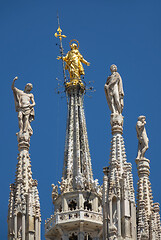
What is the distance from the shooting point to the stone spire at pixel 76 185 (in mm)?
69125

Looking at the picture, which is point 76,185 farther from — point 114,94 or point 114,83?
point 114,94

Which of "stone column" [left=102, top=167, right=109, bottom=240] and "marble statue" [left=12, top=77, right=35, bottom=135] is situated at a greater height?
"marble statue" [left=12, top=77, right=35, bottom=135]

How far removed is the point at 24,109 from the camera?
6231cm

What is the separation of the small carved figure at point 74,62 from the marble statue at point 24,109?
45.6ft

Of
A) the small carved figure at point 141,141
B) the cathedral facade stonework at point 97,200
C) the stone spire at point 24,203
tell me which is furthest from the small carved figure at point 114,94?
the stone spire at point 24,203

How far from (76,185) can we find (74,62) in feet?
24.1

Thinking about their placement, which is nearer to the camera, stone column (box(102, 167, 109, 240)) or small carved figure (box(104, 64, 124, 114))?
stone column (box(102, 167, 109, 240))

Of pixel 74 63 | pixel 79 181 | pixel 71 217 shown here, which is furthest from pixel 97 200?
pixel 74 63

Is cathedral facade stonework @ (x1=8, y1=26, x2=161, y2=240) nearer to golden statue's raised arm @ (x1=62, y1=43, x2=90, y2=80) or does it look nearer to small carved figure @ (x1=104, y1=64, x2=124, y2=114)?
small carved figure @ (x1=104, y1=64, x2=124, y2=114)

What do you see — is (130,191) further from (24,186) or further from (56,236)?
(56,236)

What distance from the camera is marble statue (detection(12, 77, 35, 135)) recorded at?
61906 millimetres

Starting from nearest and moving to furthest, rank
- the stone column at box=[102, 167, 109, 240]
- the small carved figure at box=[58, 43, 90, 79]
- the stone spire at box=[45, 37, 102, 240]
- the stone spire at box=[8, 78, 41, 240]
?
the stone column at box=[102, 167, 109, 240]
the stone spire at box=[8, 78, 41, 240]
the stone spire at box=[45, 37, 102, 240]
the small carved figure at box=[58, 43, 90, 79]

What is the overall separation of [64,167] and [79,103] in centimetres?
474

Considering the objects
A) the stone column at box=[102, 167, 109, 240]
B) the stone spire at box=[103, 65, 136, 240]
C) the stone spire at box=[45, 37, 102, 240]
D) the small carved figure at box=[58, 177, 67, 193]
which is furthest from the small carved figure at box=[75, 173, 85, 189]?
the stone column at box=[102, 167, 109, 240]
